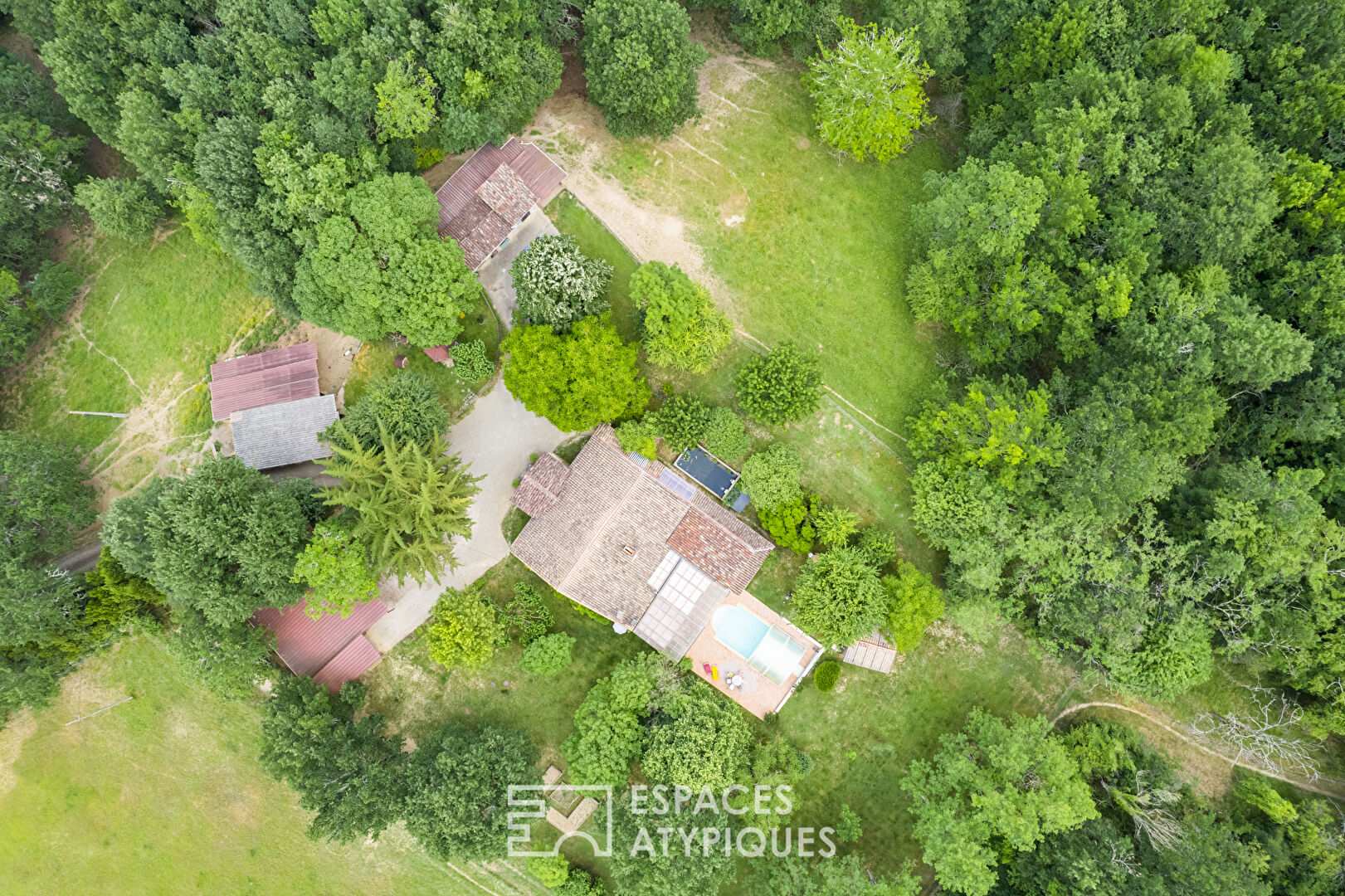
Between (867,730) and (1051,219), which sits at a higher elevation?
(1051,219)

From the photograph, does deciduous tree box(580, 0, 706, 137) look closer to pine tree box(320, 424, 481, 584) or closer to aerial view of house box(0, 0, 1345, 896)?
aerial view of house box(0, 0, 1345, 896)

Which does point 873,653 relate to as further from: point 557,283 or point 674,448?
point 557,283

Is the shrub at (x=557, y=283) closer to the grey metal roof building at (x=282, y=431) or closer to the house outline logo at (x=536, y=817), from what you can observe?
the grey metal roof building at (x=282, y=431)

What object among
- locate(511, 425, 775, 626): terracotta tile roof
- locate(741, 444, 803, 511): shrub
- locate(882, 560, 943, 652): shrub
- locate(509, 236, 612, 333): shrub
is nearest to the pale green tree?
locate(509, 236, 612, 333): shrub

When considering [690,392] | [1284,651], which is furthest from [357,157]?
[1284,651]

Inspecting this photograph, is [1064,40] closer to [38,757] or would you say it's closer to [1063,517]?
[1063,517]

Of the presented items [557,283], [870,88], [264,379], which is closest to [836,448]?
[557,283]

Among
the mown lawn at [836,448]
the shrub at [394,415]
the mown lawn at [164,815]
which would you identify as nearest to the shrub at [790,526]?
the mown lawn at [836,448]
